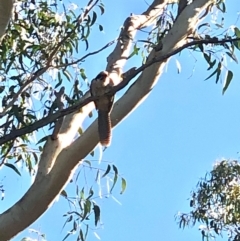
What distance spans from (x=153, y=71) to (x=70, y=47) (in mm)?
872

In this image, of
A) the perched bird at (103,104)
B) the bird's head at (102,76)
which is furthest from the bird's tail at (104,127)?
the bird's head at (102,76)

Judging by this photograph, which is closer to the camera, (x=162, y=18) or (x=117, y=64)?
(x=117, y=64)

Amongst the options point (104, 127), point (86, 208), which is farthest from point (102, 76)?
point (86, 208)

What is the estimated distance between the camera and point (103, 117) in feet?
7.73

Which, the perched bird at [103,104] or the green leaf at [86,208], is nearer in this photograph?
the perched bird at [103,104]

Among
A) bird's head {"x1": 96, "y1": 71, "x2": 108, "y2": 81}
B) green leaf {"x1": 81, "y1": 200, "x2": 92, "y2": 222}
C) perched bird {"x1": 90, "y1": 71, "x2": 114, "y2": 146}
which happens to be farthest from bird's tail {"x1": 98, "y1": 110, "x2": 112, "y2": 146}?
green leaf {"x1": 81, "y1": 200, "x2": 92, "y2": 222}

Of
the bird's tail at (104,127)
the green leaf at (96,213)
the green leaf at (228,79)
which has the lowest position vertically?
the green leaf at (96,213)

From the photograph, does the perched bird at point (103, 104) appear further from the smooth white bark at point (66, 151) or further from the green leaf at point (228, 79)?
the green leaf at point (228, 79)

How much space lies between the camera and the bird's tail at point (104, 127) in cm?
227

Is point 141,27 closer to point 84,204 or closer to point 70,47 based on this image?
point 70,47

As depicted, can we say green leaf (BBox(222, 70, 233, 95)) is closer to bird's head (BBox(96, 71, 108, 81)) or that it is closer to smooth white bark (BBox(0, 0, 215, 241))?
smooth white bark (BBox(0, 0, 215, 241))

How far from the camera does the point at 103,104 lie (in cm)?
245

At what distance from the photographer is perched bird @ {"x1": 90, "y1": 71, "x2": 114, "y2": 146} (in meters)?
2.27

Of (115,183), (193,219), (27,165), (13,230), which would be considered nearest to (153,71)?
(115,183)
